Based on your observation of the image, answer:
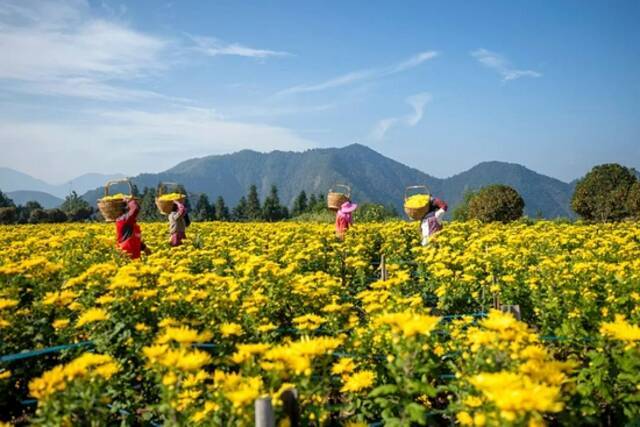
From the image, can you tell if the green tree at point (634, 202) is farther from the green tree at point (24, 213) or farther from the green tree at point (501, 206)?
the green tree at point (24, 213)

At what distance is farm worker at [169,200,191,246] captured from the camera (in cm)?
1027

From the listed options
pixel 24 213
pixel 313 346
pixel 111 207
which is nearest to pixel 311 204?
pixel 24 213

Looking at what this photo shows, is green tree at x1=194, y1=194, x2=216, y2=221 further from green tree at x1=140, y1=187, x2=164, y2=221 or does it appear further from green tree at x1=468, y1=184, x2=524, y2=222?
green tree at x1=468, y1=184, x2=524, y2=222

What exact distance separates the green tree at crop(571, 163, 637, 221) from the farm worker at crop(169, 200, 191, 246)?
2358 centimetres

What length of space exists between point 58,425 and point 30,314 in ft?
7.91

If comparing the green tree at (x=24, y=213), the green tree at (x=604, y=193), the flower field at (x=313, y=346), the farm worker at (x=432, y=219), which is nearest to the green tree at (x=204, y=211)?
the green tree at (x=24, y=213)

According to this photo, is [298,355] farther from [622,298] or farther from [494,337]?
[622,298]

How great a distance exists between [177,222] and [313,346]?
8.30 metres

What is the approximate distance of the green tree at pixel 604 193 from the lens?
26.3 metres

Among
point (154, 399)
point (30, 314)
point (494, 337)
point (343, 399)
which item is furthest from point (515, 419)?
point (30, 314)

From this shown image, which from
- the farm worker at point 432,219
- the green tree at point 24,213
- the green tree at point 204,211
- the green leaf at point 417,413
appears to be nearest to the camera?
the green leaf at point 417,413

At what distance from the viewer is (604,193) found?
28844mm

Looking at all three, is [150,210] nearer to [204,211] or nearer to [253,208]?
[204,211]

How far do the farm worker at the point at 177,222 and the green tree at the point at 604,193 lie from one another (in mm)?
23582
